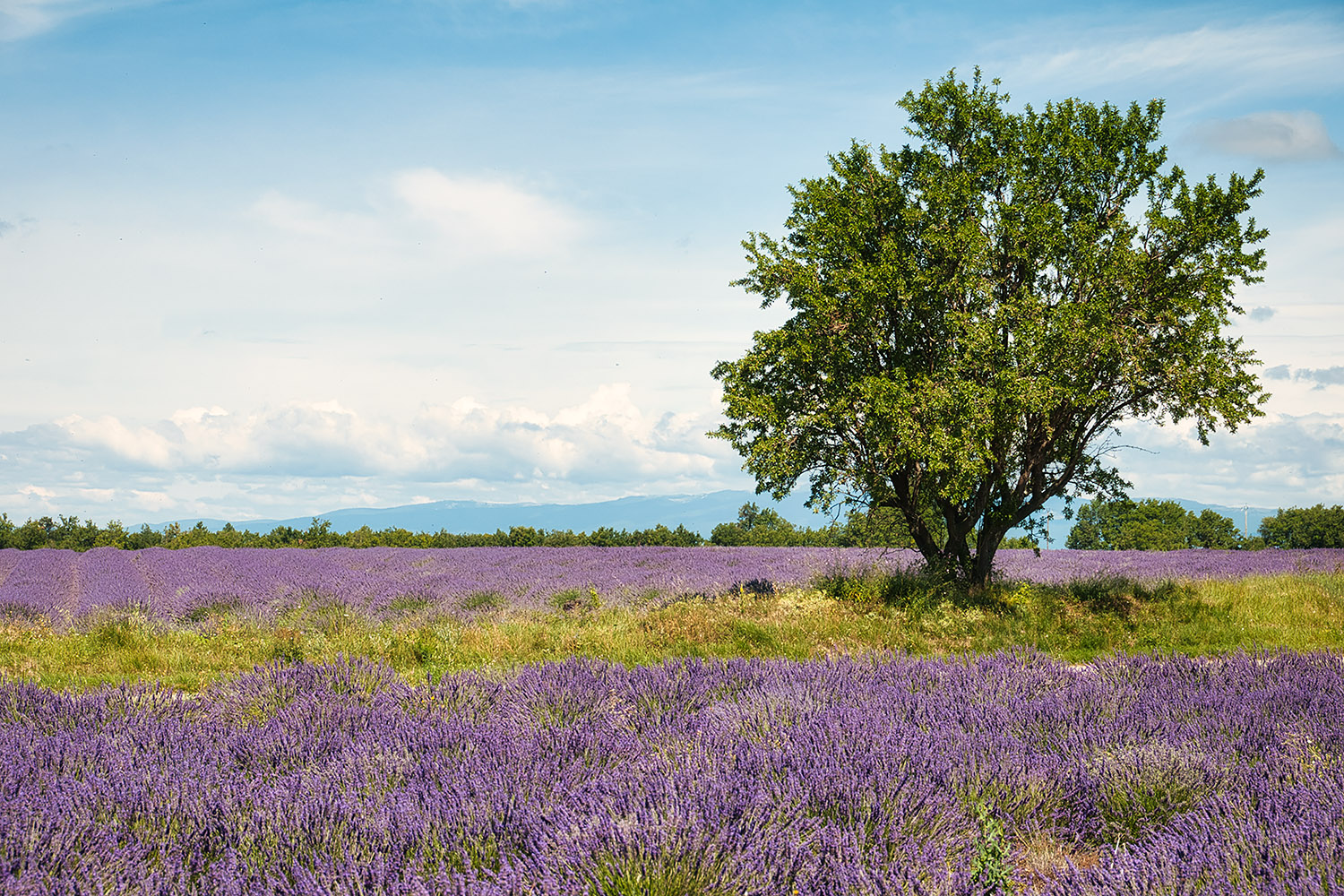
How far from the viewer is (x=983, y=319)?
36.3ft

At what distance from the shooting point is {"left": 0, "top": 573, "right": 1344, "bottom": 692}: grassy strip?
329 inches

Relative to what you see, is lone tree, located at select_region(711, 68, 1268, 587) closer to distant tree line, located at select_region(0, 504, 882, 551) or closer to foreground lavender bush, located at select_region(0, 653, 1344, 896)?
foreground lavender bush, located at select_region(0, 653, 1344, 896)

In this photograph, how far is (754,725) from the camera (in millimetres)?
4109

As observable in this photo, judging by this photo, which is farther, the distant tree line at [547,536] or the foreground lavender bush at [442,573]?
the distant tree line at [547,536]

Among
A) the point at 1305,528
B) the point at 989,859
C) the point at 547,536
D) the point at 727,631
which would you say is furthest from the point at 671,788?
the point at 1305,528

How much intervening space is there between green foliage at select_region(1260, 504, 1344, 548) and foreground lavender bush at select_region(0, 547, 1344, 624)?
1607 centimetres

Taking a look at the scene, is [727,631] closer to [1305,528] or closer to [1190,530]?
[1305,528]

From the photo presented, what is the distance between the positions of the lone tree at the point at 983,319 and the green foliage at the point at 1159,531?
35.1 metres

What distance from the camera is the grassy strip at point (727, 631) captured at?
8.35 metres

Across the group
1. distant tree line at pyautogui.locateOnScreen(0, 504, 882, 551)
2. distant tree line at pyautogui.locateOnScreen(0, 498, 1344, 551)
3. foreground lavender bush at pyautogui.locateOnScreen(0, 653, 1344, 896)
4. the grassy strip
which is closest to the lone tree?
the grassy strip

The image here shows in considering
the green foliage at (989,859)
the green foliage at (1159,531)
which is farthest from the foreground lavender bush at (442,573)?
the green foliage at (1159,531)

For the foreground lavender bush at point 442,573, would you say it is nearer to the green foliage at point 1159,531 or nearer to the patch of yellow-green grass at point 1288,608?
the patch of yellow-green grass at point 1288,608

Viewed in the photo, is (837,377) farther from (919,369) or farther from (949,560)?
(949,560)

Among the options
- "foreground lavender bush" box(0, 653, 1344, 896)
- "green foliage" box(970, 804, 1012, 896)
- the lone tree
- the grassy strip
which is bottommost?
the grassy strip
